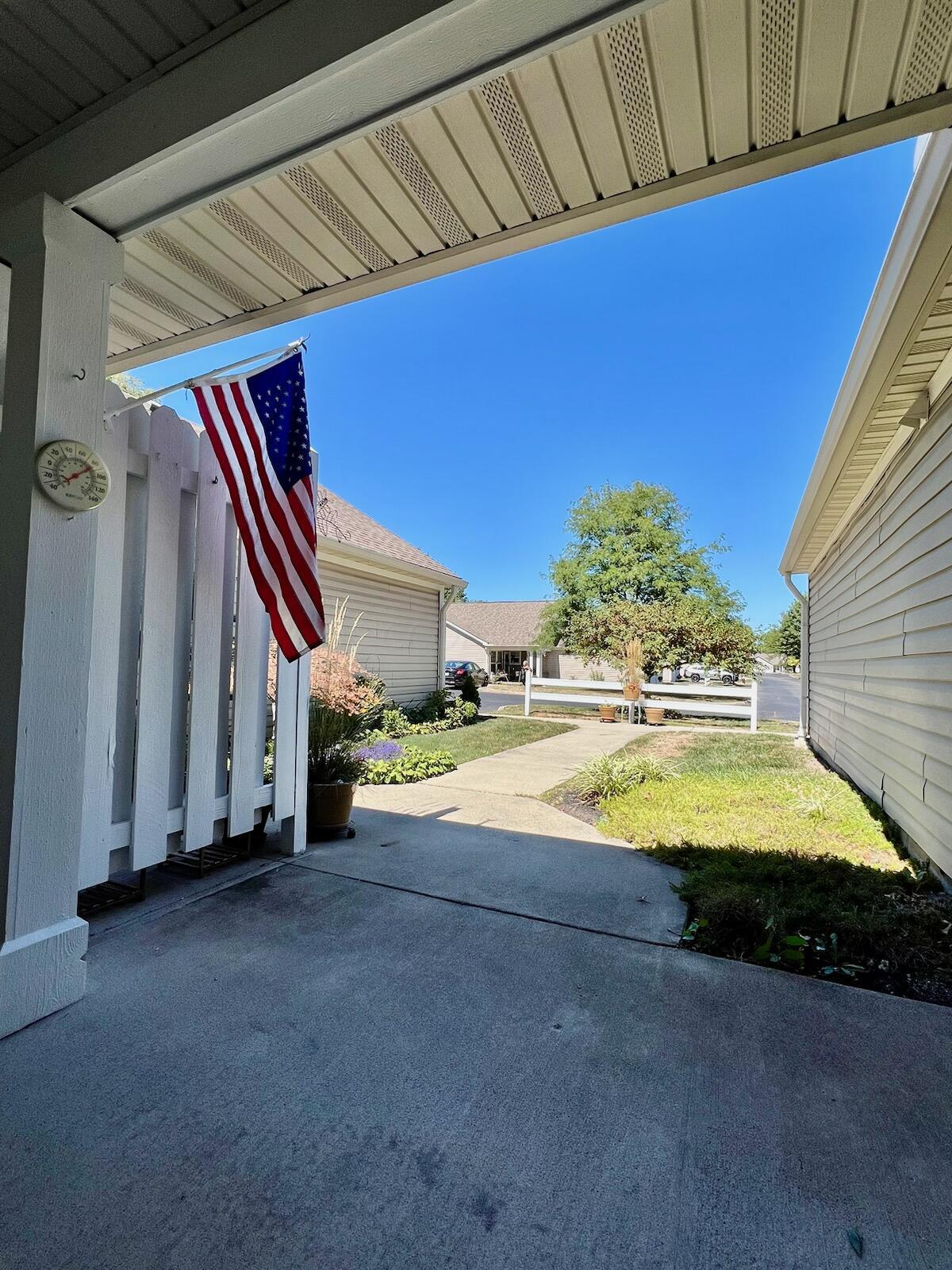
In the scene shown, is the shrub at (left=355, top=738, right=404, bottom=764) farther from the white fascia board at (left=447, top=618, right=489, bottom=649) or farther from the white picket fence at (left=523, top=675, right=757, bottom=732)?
the white fascia board at (left=447, top=618, right=489, bottom=649)

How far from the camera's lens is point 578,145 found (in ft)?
6.79

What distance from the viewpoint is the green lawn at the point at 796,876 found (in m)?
2.45

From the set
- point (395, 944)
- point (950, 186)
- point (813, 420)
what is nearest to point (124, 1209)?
point (395, 944)

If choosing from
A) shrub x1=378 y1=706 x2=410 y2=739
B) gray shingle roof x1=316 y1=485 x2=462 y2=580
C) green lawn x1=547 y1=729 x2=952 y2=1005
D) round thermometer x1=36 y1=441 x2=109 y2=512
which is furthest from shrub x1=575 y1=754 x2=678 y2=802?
gray shingle roof x1=316 y1=485 x2=462 y2=580

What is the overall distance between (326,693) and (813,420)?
2933cm

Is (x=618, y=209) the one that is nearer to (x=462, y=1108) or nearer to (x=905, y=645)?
(x=462, y=1108)

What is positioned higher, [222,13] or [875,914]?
[222,13]

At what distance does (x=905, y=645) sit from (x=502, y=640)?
33.3 metres

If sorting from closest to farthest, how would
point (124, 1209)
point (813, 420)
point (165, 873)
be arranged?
point (124, 1209) → point (165, 873) → point (813, 420)

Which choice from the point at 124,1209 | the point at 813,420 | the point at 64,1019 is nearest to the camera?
the point at 124,1209

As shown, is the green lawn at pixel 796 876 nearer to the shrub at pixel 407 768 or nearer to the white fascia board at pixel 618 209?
the shrub at pixel 407 768

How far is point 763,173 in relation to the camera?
2076 millimetres

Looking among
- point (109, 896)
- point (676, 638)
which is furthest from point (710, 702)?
point (109, 896)

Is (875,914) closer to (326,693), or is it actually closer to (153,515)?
(326,693)
